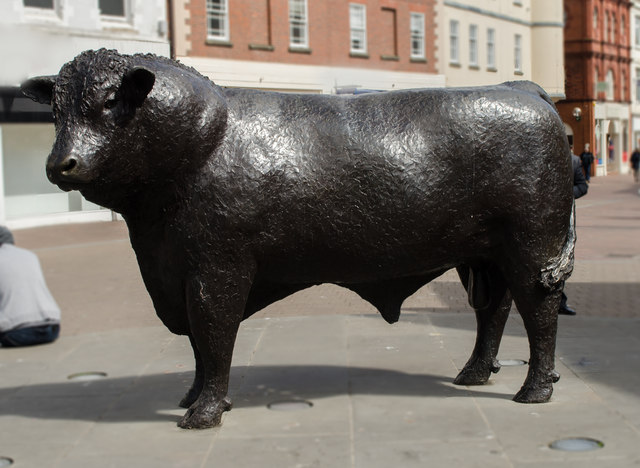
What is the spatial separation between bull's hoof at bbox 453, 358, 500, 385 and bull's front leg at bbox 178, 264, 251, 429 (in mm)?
1533

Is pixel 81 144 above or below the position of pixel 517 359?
above

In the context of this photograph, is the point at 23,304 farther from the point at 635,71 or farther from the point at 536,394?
the point at 635,71

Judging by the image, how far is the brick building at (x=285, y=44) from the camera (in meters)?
14.3

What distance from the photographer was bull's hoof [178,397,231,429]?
4.41 meters

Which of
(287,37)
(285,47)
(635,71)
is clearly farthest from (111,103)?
(635,71)

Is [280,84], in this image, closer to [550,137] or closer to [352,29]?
[352,29]

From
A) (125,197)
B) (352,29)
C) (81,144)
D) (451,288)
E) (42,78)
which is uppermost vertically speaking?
(352,29)

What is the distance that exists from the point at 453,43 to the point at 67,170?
10934 mm

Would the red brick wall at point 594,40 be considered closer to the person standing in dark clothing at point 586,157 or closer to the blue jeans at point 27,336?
the person standing in dark clothing at point 586,157

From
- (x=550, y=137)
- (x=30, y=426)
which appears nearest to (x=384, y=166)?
(x=550, y=137)

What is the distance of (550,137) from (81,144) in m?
2.51

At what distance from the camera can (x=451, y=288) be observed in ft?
31.7

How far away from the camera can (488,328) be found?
517cm

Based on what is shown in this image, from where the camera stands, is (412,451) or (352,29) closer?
(412,451)
